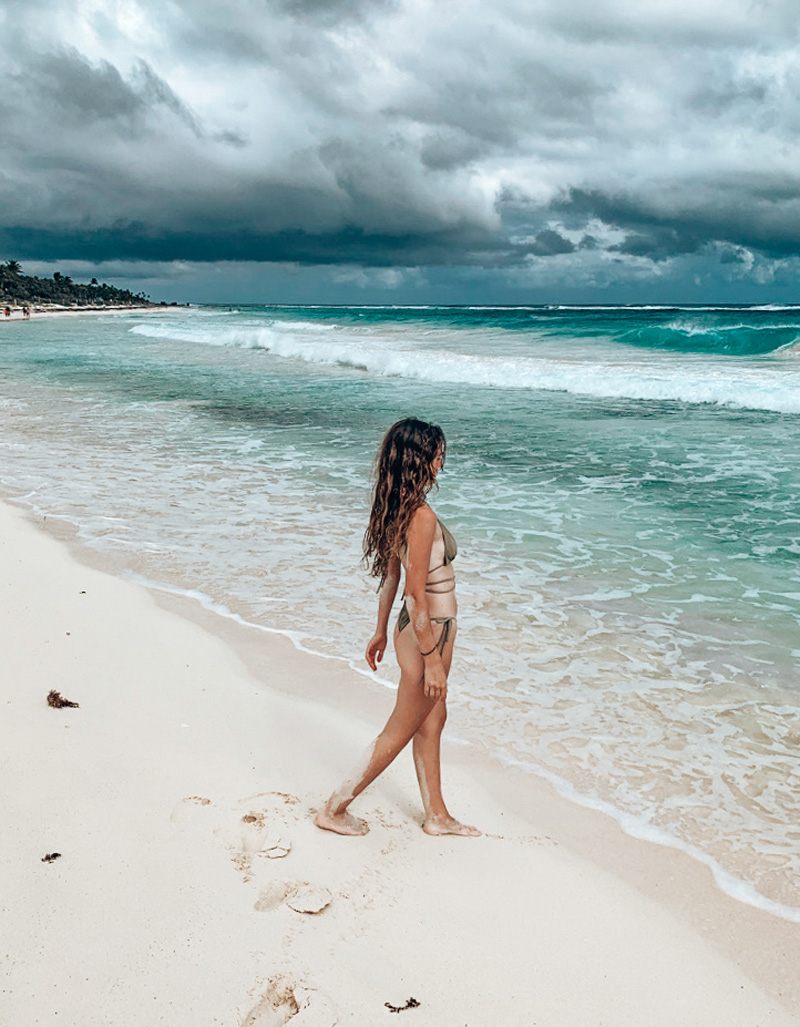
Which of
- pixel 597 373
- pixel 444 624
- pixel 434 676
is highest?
pixel 597 373

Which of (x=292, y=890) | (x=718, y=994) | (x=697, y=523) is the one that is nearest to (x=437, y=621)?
(x=292, y=890)

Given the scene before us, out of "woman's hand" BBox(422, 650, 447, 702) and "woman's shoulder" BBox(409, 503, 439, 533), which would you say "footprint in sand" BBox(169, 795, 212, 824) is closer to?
"woman's hand" BBox(422, 650, 447, 702)

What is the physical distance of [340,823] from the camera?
3.25 meters

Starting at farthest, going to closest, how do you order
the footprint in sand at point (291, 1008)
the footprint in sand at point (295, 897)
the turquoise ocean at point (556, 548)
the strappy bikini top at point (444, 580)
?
the turquoise ocean at point (556, 548), the strappy bikini top at point (444, 580), the footprint in sand at point (295, 897), the footprint in sand at point (291, 1008)

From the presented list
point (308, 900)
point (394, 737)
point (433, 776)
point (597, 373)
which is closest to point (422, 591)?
point (394, 737)

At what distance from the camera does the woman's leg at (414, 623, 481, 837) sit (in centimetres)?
329

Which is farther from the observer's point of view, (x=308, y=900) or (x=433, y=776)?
(x=433, y=776)

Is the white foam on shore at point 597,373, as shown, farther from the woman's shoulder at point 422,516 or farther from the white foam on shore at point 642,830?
the woman's shoulder at point 422,516

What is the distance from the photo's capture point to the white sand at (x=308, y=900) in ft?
8.00

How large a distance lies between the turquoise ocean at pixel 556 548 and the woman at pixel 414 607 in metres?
0.94

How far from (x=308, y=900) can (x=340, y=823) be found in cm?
46

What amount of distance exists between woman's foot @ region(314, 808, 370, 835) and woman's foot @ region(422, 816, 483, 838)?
0.27 metres

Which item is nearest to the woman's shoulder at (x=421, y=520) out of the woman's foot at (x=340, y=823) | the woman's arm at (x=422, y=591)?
the woman's arm at (x=422, y=591)

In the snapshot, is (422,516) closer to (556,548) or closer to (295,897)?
(295,897)
